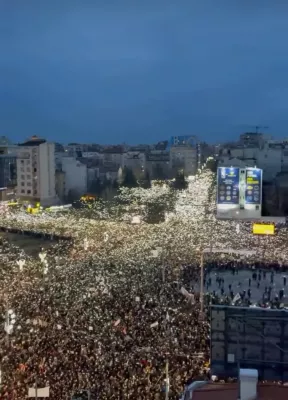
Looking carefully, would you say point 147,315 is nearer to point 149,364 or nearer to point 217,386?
point 149,364

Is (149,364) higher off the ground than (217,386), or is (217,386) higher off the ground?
(217,386)

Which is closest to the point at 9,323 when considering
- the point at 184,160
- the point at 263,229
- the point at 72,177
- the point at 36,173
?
the point at 263,229

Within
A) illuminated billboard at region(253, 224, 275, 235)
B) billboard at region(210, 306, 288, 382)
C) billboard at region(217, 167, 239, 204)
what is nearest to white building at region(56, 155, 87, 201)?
billboard at region(217, 167, 239, 204)

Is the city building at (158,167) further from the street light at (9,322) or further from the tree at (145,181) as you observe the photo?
the street light at (9,322)

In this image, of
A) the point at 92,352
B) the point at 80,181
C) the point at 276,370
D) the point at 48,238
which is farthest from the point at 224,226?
the point at 80,181

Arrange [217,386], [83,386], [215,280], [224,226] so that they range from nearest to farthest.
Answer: [217,386]
[83,386]
[215,280]
[224,226]

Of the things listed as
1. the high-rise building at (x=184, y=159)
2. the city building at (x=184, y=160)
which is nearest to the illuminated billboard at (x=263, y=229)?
the city building at (x=184, y=160)
